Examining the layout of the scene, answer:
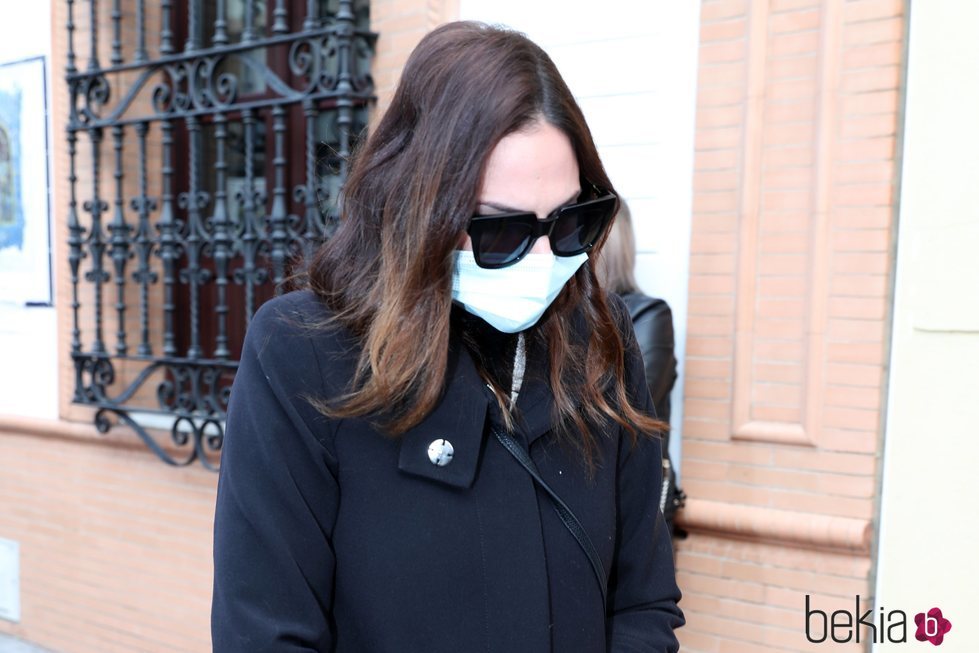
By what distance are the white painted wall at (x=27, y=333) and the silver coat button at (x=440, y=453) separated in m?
4.35

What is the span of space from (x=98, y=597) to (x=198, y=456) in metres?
1.27

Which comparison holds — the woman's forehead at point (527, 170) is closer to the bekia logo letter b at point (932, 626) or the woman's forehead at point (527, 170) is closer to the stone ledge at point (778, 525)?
the stone ledge at point (778, 525)

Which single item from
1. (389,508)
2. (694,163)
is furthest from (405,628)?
(694,163)

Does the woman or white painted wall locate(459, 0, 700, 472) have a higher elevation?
white painted wall locate(459, 0, 700, 472)

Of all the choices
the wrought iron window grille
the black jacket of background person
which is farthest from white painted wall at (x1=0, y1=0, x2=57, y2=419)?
the black jacket of background person

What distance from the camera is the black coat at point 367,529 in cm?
119

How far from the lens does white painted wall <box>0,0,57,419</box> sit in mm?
4891

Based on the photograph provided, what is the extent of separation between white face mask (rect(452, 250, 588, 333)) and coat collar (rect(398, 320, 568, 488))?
74 mm

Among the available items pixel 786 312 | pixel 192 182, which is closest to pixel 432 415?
pixel 786 312

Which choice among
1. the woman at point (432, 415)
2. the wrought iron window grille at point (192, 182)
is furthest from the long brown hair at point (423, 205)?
the wrought iron window grille at point (192, 182)

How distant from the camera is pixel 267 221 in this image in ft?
13.2

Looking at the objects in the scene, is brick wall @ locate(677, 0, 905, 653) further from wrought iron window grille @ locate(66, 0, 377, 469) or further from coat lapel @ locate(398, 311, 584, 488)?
coat lapel @ locate(398, 311, 584, 488)

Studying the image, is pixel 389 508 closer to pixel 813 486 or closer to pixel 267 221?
pixel 813 486

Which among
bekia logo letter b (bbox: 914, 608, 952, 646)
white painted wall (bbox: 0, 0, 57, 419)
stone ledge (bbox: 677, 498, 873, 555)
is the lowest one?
bekia logo letter b (bbox: 914, 608, 952, 646)
